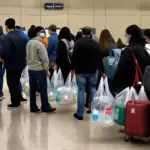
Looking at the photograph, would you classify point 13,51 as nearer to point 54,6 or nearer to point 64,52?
point 64,52

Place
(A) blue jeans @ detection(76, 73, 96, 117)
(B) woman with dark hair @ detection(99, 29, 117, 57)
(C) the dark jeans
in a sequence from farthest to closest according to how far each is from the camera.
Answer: (C) the dark jeans < (B) woman with dark hair @ detection(99, 29, 117, 57) < (A) blue jeans @ detection(76, 73, 96, 117)

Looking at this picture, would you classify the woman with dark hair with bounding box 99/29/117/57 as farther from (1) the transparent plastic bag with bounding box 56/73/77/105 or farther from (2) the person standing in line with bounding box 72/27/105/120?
(1) the transparent plastic bag with bounding box 56/73/77/105

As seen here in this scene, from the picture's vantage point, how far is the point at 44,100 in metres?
5.79

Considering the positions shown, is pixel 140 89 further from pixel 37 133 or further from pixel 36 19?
pixel 36 19

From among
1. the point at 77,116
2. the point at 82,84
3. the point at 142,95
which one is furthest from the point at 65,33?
the point at 142,95

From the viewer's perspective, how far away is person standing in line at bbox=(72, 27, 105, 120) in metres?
5.29

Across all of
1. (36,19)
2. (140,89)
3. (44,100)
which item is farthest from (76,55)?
(36,19)

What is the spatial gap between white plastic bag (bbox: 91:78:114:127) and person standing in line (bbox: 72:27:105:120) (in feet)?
1.87

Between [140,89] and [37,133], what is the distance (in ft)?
5.20

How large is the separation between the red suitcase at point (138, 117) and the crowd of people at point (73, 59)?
37 cm

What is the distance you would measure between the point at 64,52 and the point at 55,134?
1.87 meters

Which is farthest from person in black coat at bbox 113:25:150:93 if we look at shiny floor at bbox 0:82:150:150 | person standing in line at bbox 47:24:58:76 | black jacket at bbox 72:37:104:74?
person standing in line at bbox 47:24:58:76

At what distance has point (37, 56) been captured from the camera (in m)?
5.53

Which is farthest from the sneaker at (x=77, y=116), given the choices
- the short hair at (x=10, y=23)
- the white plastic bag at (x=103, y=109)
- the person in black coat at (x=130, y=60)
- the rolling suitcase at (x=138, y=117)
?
the short hair at (x=10, y=23)
